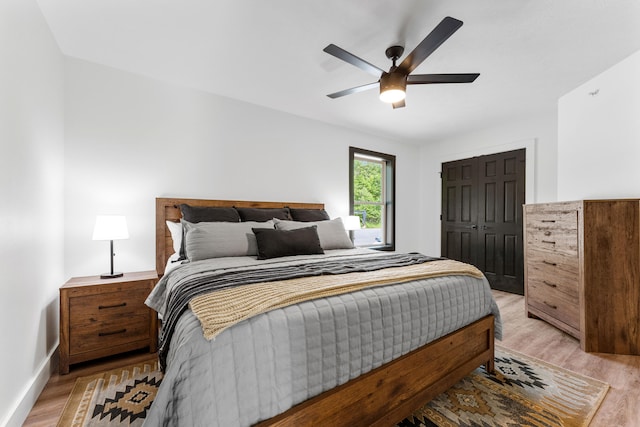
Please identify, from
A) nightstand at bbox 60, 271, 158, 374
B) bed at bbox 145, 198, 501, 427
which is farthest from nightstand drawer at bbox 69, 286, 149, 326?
bed at bbox 145, 198, 501, 427

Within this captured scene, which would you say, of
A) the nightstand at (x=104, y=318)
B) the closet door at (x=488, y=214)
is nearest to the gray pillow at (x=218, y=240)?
the nightstand at (x=104, y=318)

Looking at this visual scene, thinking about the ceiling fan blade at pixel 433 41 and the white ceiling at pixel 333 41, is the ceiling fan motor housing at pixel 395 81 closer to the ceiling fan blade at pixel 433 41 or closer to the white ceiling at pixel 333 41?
the ceiling fan blade at pixel 433 41

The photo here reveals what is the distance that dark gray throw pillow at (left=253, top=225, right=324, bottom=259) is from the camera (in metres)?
2.28

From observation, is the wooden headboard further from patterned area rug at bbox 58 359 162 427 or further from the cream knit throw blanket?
the cream knit throw blanket

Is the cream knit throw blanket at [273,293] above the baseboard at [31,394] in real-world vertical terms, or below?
above

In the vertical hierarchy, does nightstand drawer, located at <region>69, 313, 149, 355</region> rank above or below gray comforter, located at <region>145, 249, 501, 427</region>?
below

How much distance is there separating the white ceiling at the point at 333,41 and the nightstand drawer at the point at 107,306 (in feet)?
6.38

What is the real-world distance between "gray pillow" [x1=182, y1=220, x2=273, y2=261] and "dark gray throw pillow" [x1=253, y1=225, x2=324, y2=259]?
0.40 ft

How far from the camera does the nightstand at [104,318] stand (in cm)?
194

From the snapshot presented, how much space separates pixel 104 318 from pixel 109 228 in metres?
0.68

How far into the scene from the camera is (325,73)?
8.39 feet

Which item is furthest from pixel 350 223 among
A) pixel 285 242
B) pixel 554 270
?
pixel 554 270

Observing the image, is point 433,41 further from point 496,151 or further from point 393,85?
point 496,151

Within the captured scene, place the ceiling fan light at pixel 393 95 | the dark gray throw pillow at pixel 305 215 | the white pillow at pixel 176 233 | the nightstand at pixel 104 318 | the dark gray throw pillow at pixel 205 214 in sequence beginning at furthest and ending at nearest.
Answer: the dark gray throw pillow at pixel 305 215, the dark gray throw pillow at pixel 205 214, the white pillow at pixel 176 233, the ceiling fan light at pixel 393 95, the nightstand at pixel 104 318
